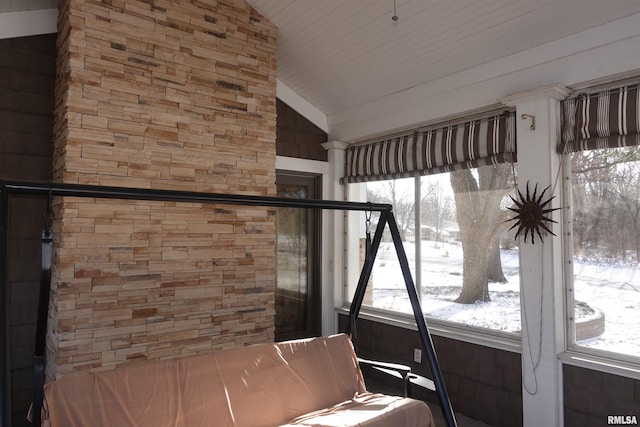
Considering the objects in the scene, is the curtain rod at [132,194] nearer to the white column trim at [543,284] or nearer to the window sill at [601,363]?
the white column trim at [543,284]

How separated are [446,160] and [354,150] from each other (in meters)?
1.13

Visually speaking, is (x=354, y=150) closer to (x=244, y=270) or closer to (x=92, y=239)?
(x=244, y=270)

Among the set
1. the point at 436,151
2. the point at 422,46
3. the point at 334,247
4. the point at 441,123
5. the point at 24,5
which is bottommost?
the point at 334,247

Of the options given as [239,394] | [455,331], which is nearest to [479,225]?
[455,331]

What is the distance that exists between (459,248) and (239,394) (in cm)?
230

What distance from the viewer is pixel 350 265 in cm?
450

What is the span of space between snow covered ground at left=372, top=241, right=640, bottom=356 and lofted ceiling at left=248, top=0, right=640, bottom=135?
1448mm

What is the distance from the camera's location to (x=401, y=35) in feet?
10.5

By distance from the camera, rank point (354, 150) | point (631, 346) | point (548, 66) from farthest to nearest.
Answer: point (354, 150), point (548, 66), point (631, 346)

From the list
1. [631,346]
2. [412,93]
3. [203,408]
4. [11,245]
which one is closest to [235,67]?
[412,93]

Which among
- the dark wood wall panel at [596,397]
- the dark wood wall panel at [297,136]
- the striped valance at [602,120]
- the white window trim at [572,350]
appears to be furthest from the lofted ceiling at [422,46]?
the dark wood wall panel at [596,397]

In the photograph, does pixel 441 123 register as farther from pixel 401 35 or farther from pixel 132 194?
pixel 132 194

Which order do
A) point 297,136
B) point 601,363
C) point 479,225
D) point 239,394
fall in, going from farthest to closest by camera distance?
point 297,136 → point 479,225 → point 601,363 → point 239,394

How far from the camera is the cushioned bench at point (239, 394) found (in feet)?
5.13
